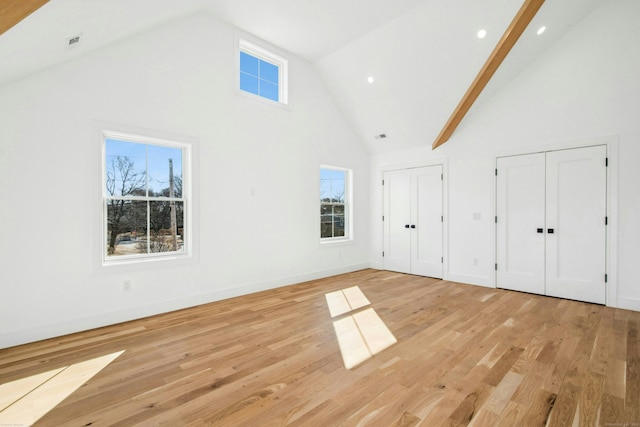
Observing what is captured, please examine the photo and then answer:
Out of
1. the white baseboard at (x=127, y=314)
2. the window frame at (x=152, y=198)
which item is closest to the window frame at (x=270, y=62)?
the window frame at (x=152, y=198)

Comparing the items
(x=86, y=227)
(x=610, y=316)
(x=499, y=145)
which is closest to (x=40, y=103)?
(x=86, y=227)

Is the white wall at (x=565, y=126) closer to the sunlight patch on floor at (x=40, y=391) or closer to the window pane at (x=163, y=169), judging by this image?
the window pane at (x=163, y=169)

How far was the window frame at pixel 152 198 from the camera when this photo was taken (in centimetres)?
328

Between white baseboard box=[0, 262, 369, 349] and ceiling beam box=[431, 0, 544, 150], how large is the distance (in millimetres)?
3658

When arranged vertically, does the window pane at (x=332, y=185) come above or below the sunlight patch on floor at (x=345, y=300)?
above

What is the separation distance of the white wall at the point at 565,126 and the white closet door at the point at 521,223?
141mm

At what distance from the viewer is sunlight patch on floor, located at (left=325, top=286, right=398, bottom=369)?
259 centimetres

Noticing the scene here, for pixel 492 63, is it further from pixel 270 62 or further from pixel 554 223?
pixel 270 62

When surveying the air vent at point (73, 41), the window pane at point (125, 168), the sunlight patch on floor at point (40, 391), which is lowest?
the sunlight patch on floor at point (40, 391)

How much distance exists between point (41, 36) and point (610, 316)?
6195 millimetres

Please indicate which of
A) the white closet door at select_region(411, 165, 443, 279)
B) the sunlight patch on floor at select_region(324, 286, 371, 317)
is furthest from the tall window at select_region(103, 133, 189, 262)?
the white closet door at select_region(411, 165, 443, 279)

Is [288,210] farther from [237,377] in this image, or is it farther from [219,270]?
[237,377]

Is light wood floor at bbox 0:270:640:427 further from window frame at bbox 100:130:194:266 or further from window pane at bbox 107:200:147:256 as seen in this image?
window pane at bbox 107:200:147:256

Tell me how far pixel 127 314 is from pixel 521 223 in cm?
548
